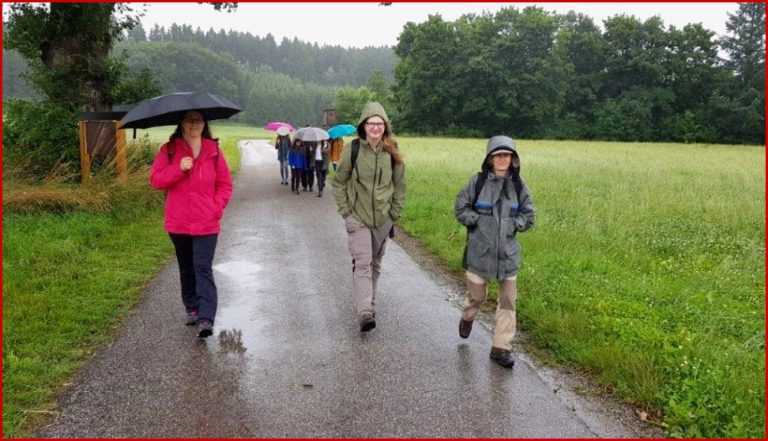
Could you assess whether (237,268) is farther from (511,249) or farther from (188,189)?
(511,249)

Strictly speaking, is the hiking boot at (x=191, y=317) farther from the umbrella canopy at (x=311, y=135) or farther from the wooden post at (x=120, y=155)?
the umbrella canopy at (x=311, y=135)

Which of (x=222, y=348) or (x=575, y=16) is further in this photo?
(x=575, y=16)

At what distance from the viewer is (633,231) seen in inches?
349

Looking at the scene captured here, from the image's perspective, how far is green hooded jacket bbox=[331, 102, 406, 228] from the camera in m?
4.89

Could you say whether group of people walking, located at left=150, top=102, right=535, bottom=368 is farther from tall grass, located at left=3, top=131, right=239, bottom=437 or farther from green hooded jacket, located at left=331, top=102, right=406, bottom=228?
tall grass, located at left=3, top=131, right=239, bottom=437

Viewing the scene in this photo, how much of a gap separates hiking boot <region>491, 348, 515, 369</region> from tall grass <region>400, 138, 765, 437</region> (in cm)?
48

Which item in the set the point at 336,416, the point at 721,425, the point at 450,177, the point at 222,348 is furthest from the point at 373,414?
the point at 450,177

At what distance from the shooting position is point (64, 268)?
20.4 feet

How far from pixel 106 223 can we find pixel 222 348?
5.19m

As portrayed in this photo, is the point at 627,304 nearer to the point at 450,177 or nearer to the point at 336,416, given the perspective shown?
the point at 336,416

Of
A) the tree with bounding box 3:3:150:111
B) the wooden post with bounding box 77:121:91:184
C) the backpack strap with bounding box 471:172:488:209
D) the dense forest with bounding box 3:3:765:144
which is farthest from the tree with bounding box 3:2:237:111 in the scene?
the dense forest with bounding box 3:3:765:144

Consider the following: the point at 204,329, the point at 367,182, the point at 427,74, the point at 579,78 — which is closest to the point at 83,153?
the point at 204,329

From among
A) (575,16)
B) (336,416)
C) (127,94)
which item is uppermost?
(575,16)

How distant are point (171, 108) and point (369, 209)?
1.86m
